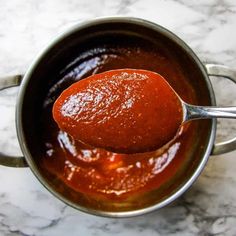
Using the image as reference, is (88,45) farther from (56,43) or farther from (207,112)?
(207,112)

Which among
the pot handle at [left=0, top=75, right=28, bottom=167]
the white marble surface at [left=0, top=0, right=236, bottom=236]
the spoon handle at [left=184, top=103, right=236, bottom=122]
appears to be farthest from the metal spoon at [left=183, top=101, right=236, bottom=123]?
the pot handle at [left=0, top=75, right=28, bottom=167]

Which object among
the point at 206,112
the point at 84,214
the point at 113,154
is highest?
the point at 206,112

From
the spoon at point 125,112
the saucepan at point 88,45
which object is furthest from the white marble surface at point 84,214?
the spoon at point 125,112

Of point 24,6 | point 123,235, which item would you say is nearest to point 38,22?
point 24,6

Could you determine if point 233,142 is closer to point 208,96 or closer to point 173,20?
point 208,96

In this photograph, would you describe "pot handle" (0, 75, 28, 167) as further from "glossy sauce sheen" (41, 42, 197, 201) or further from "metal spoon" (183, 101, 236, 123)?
"metal spoon" (183, 101, 236, 123)

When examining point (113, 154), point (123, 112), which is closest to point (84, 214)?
point (113, 154)
